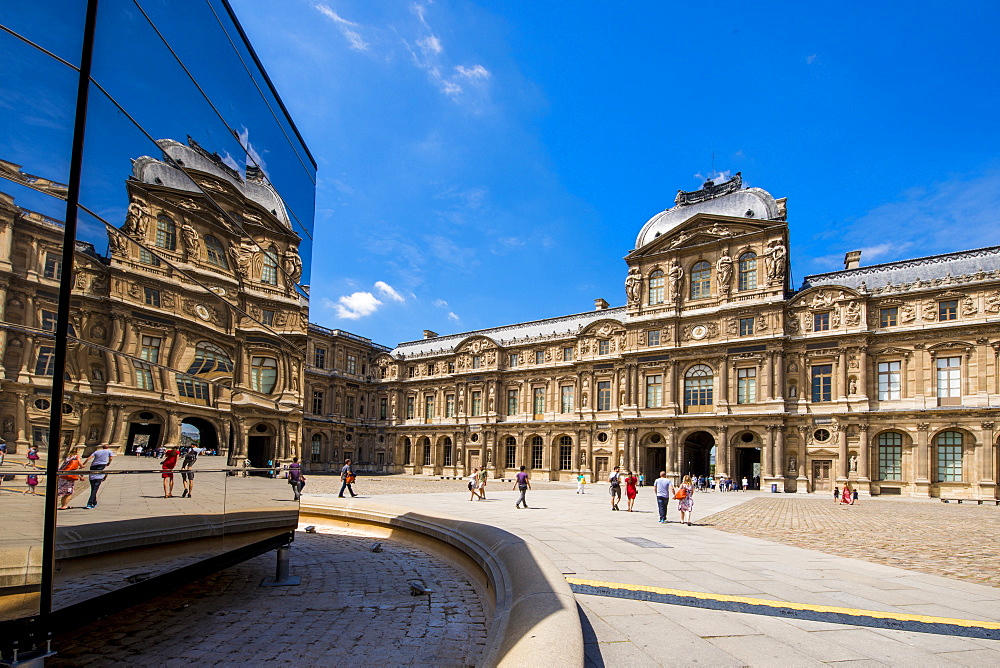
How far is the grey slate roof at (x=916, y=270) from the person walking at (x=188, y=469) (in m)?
43.1

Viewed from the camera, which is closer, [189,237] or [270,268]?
[189,237]

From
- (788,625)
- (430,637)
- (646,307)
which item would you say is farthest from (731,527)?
(646,307)

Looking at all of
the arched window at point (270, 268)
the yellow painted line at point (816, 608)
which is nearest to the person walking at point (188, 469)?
the arched window at point (270, 268)

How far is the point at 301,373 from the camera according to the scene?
8.09m

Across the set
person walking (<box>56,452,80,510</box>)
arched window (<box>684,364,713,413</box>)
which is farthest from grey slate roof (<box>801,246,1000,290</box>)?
person walking (<box>56,452,80,510</box>)

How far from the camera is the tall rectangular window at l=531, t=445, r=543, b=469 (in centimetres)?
5325

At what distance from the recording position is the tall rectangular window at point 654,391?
147 ft

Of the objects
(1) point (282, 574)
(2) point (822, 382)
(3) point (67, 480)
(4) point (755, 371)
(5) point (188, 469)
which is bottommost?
(1) point (282, 574)

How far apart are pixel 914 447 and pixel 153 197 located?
4216cm

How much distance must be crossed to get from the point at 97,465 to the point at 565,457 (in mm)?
49536

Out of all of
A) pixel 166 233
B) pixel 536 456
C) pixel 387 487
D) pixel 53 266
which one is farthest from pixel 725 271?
pixel 53 266

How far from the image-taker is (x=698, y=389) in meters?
43.3

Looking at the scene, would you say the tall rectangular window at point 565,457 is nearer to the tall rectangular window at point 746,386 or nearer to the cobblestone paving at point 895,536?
the tall rectangular window at point 746,386

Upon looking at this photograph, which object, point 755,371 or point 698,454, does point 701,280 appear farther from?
→ point 698,454
